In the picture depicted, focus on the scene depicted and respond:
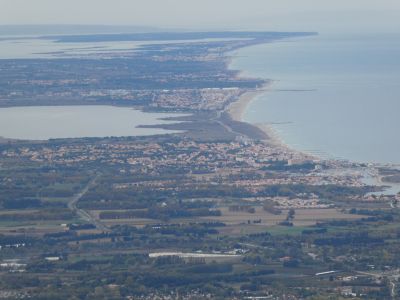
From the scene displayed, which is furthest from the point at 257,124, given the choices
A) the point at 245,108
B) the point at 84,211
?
the point at 84,211

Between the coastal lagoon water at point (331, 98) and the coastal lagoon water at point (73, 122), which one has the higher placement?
the coastal lagoon water at point (331, 98)

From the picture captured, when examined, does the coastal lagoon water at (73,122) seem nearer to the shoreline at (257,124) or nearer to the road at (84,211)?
the shoreline at (257,124)

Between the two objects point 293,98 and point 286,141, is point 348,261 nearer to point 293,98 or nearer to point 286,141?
point 286,141

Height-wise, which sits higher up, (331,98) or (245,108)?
(331,98)

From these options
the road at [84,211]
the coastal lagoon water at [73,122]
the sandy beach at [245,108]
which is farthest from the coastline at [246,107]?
the road at [84,211]

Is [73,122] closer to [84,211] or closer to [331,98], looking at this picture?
[331,98]
